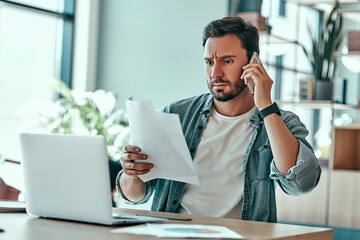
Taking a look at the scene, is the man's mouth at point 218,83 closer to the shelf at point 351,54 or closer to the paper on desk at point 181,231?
the paper on desk at point 181,231

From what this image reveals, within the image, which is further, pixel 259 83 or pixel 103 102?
pixel 103 102

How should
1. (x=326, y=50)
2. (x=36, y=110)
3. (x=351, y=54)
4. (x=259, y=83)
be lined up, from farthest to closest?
1. (x=36, y=110)
2. (x=326, y=50)
3. (x=351, y=54)
4. (x=259, y=83)

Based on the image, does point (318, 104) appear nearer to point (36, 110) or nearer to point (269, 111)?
point (36, 110)

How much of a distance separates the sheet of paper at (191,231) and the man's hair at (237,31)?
2.91 feet

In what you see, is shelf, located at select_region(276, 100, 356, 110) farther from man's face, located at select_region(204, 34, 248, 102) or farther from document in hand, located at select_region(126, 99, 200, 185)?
document in hand, located at select_region(126, 99, 200, 185)

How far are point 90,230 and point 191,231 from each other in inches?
9.4

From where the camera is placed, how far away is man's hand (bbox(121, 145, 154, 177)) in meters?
1.87

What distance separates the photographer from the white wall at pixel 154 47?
6035 millimetres

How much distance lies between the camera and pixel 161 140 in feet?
5.96

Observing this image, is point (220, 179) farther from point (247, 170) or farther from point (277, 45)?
point (277, 45)

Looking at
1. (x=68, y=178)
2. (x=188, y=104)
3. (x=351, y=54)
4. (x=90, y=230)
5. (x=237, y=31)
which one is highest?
(x=351, y=54)

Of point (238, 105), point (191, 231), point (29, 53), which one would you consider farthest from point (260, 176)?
point (29, 53)

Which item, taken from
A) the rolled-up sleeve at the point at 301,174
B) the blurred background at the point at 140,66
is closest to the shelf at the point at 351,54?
the blurred background at the point at 140,66

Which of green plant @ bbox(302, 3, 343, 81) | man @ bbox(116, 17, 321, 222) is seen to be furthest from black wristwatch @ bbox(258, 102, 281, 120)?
green plant @ bbox(302, 3, 343, 81)
